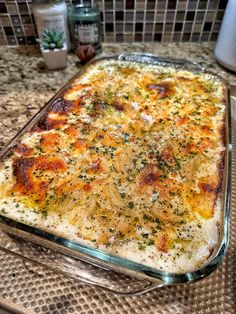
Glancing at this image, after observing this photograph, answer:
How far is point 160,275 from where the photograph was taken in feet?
1.89

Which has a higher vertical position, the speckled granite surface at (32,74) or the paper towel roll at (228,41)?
the paper towel roll at (228,41)

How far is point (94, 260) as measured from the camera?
0.64 meters

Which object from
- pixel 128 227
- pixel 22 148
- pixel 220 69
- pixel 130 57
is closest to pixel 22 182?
pixel 22 148

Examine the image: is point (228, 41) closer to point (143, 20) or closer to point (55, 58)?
point (143, 20)

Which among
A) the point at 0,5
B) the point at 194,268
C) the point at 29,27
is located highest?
the point at 0,5

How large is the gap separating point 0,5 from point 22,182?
3.11ft

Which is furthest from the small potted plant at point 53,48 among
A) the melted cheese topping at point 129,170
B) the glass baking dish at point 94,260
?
the glass baking dish at point 94,260

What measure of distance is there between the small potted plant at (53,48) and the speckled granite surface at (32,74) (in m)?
0.04

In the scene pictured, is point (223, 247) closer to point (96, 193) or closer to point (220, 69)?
point (96, 193)

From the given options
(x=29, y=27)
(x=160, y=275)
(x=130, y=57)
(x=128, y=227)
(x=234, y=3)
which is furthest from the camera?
(x=29, y=27)

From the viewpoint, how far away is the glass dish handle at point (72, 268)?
25.8 inches

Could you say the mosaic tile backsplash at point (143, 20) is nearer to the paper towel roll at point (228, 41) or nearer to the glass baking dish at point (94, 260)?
the paper towel roll at point (228, 41)

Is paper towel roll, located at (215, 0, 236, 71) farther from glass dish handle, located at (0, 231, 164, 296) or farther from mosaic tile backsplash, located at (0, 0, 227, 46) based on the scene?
glass dish handle, located at (0, 231, 164, 296)

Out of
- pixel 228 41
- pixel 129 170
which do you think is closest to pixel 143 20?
pixel 228 41
